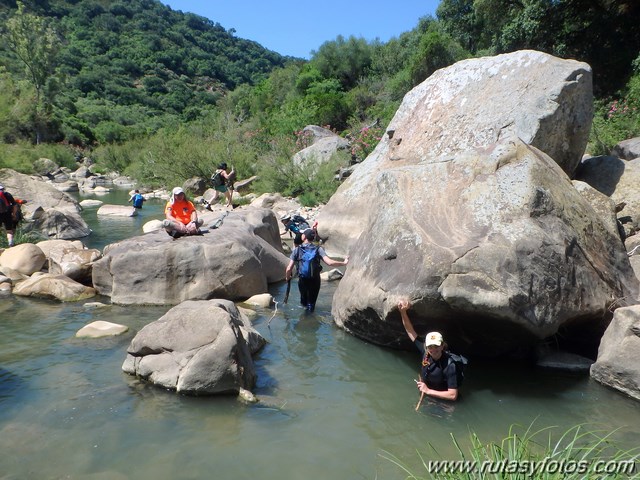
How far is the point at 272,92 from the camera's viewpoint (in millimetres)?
45000

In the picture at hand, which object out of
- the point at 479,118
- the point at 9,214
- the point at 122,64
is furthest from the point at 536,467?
the point at 122,64

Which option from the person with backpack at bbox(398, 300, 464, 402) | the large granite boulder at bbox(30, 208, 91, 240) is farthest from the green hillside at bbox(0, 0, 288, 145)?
the person with backpack at bbox(398, 300, 464, 402)

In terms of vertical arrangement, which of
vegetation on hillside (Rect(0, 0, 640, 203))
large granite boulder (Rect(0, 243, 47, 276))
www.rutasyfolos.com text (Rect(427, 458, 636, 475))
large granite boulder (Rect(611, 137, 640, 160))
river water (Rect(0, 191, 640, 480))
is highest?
vegetation on hillside (Rect(0, 0, 640, 203))

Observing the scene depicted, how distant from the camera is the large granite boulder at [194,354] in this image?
5.48 meters

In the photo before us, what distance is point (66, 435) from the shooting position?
15.7 feet

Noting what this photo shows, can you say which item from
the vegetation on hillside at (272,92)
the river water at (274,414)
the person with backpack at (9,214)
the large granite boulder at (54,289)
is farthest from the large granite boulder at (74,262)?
the vegetation on hillside at (272,92)

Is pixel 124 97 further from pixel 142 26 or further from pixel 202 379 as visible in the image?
pixel 202 379

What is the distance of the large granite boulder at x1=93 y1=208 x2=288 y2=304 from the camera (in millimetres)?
8539

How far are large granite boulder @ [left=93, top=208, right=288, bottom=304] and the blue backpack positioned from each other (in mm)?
1209

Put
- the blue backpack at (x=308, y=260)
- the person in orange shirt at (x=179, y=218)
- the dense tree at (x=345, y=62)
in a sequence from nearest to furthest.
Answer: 1. the blue backpack at (x=308, y=260)
2. the person in orange shirt at (x=179, y=218)
3. the dense tree at (x=345, y=62)

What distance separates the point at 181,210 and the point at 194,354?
4412 mm

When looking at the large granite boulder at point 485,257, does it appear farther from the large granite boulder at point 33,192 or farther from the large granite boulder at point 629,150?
the large granite boulder at point 33,192

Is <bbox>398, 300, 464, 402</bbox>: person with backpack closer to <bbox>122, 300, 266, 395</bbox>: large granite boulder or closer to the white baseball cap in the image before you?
→ the white baseball cap

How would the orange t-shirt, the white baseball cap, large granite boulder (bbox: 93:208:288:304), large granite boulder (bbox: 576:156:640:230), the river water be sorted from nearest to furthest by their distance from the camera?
1. the river water
2. the white baseball cap
3. large granite boulder (bbox: 93:208:288:304)
4. the orange t-shirt
5. large granite boulder (bbox: 576:156:640:230)
